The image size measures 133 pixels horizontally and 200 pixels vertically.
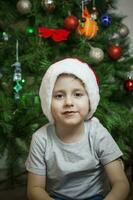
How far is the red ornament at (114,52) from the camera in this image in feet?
6.37

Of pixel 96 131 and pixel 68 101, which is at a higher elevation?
pixel 68 101

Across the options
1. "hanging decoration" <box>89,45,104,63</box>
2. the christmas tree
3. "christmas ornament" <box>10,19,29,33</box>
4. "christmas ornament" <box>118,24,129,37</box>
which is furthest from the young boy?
"christmas ornament" <box>118,24,129,37</box>

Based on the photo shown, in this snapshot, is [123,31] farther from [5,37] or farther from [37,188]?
[37,188]

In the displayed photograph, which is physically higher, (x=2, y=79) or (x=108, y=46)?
(x=108, y=46)

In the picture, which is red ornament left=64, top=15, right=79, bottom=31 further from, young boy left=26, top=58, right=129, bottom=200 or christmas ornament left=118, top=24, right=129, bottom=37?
young boy left=26, top=58, right=129, bottom=200

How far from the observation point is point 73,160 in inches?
45.8

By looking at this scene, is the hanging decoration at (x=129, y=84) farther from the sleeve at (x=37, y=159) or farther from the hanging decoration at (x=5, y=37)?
the sleeve at (x=37, y=159)

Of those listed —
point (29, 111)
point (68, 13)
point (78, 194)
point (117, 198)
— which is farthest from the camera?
point (68, 13)

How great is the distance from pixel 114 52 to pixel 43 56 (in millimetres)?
409

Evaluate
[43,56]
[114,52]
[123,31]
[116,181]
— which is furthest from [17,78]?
[116,181]

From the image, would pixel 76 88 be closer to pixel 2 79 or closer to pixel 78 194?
pixel 78 194

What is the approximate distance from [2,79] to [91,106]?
2.51ft

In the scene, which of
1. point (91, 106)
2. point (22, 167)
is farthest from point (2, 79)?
point (91, 106)

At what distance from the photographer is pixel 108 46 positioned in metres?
2.01
